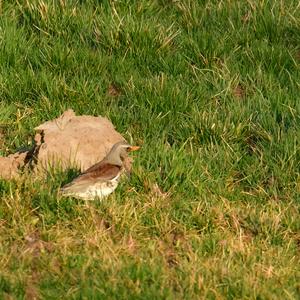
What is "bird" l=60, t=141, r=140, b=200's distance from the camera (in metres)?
7.71

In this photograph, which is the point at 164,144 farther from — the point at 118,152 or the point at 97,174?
the point at 97,174

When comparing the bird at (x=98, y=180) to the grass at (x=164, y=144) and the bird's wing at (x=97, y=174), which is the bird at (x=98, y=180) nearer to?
the bird's wing at (x=97, y=174)

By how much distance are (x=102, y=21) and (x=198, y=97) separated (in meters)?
1.51

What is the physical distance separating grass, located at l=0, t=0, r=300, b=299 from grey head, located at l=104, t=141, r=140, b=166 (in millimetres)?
193

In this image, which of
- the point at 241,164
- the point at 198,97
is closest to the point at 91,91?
the point at 198,97

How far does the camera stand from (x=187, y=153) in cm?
872

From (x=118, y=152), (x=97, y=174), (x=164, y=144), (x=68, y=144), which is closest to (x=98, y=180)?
(x=97, y=174)

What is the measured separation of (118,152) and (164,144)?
739 mm

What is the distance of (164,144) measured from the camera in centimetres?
880

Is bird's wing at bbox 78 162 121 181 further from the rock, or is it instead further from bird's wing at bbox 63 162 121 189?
the rock

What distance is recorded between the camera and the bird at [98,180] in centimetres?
771

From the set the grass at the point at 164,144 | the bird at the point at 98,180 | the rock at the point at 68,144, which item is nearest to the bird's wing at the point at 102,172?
the bird at the point at 98,180

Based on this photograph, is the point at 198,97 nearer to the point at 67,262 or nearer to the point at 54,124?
the point at 54,124

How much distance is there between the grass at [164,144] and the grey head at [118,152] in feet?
0.63
